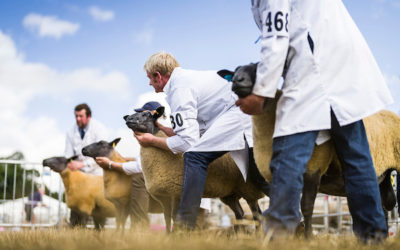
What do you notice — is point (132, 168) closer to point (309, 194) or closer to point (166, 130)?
point (166, 130)

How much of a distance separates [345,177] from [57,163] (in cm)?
772

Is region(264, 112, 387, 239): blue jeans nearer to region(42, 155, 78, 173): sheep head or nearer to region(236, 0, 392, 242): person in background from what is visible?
region(236, 0, 392, 242): person in background

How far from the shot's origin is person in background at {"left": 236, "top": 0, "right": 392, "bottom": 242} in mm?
2582

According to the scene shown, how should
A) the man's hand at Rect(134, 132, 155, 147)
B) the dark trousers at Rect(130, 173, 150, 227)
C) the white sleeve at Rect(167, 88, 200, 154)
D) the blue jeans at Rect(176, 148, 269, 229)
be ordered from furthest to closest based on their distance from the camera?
the dark trousers at Rect(130, 173, 150, 227) < the man's hand at Rect(134, 132, 155, 147) < the white sleeve at Rect(167, 88, 200, 154) < the blue jeans at Rect(176, 148, 269, 229)

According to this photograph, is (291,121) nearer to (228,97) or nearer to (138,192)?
(228,97)

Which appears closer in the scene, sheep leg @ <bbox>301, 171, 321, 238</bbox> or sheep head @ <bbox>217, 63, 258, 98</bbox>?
sheep head @ <bbox>217, 63, 258, 98</bbox>

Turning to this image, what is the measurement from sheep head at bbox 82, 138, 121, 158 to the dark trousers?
131cm

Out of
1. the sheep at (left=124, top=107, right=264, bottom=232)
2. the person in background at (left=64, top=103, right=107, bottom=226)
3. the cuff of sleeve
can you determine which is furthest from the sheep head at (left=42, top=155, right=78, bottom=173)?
the cuff of sleeve

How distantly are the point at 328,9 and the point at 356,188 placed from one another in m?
1.23

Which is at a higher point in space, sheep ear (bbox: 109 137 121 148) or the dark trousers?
sheep ear (bbox: 109 137 121 148)

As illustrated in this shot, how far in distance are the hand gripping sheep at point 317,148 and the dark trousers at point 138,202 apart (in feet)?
11.0

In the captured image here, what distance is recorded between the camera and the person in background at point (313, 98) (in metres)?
2.58

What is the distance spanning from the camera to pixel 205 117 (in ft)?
14.6

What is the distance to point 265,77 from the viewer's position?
2617 mm
